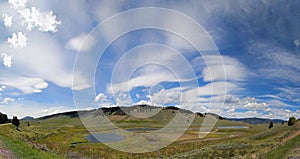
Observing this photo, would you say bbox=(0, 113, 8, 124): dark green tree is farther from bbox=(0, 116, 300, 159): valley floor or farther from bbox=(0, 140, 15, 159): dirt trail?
bbox=(0, 140, 15, 159): dirt trail

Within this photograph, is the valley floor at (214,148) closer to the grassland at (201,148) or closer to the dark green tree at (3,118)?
the grassland at (201,148)

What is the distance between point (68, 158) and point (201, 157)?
67.4 ft

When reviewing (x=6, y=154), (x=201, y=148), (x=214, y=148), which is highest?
(x=6, y=154)

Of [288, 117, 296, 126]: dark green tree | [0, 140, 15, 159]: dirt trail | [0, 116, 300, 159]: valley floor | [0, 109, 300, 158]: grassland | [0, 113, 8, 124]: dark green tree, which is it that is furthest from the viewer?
[0, 113, 8, 124]: dark green tree

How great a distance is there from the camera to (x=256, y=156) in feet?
114

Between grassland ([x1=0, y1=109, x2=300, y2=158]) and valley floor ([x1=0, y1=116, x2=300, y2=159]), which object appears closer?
grassland ([x1=0, y1=109, x2=300, y2=158])

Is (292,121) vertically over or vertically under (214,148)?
over

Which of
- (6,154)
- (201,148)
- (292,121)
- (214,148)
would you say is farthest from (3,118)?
(292,121)

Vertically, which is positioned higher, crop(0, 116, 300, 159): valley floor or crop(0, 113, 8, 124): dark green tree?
crop(0, 113, 8, 124): dark green tree

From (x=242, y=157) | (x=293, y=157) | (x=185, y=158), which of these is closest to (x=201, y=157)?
(x=185, y=158)

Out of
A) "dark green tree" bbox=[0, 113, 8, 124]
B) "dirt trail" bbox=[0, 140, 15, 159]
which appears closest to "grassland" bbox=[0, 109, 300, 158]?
"dirt trail" bbox=[0, 140, 15, 159]

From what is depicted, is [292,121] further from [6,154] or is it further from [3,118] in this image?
[3,118]

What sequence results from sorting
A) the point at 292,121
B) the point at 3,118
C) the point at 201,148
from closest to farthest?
1. the point at 201,148
2. the point at 292,121
3. the point at 3,118

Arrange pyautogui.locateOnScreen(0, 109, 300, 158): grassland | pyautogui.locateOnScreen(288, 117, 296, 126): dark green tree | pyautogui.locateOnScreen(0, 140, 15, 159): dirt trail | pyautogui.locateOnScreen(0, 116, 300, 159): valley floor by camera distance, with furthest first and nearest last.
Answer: pyautogui.locateOnScreen(288, 117, 296, 126): dark green tree
pyautogui.locateOnScreen(0, 116, 300, 159): valley floor
pyautogui.locateOnScreen(0, 109, 300, 158): grassland
pyautogui.locateOnScreen(0, 140, 15, 159): dirt trail
